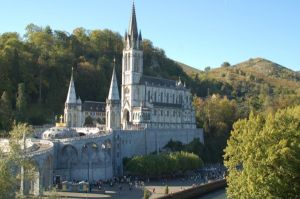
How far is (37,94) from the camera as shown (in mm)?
90500

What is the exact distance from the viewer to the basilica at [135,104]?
3068 inches

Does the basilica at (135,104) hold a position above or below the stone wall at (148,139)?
above

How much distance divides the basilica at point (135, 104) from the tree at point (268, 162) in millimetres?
41451

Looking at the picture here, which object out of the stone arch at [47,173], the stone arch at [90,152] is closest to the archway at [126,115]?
the stone arch at [90,152]

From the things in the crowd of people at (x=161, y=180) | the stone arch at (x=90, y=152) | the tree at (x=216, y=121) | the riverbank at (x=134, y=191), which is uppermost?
the tree at (x=216, y=121)

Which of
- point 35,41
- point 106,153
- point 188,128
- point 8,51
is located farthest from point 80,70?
point 106,153

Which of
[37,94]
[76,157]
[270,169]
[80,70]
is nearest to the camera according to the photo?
[270,169]

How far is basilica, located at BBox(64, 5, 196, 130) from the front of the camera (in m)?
77.9

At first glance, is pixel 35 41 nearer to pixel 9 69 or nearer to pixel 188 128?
pixel 9 69

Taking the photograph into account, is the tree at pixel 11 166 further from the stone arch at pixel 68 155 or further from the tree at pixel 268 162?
the stone arch at pixel 68 155

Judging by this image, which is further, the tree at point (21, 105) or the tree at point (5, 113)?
the tree at point (21, 105)

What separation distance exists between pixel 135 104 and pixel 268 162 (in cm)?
5157

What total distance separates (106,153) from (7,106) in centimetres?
1862

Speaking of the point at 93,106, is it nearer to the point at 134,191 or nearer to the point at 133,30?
the point at 133,30
